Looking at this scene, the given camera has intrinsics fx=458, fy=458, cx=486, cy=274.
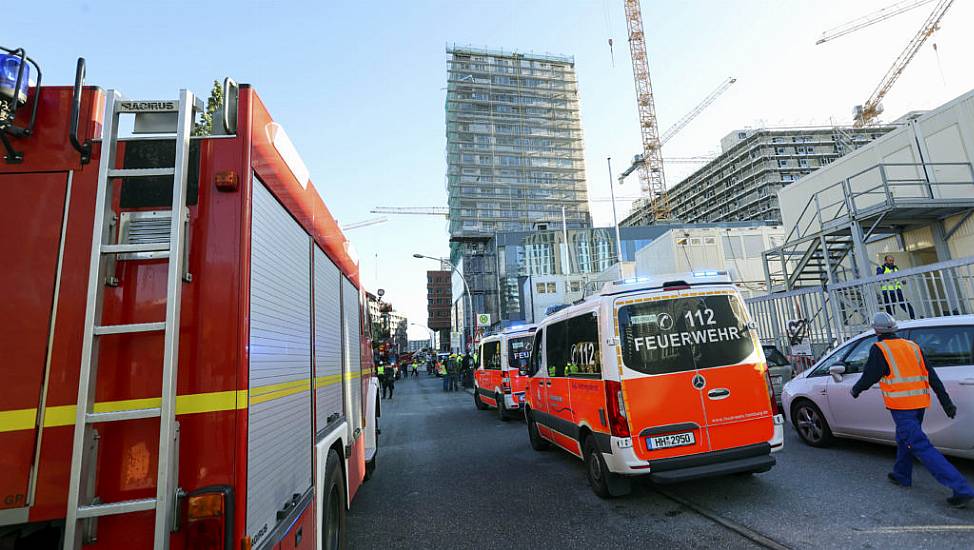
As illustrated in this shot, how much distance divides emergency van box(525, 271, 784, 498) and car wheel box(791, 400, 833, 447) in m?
2.17

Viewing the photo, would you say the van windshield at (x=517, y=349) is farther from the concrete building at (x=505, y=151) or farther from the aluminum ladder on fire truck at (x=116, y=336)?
the concrete building at (x=505, y=151)

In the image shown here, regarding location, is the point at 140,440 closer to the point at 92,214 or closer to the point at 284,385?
the point at 284,385

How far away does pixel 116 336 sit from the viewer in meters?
A: 1.96

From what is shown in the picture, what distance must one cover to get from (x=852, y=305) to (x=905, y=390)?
20.9 feet

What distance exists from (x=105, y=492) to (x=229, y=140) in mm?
1619

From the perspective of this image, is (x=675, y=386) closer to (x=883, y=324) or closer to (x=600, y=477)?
(x=600, y=477)

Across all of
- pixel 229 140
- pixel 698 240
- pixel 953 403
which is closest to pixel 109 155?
pixel 229 140

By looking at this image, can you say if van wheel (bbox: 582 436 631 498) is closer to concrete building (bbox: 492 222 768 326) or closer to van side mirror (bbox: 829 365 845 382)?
van side mirror (bbox: 829 365 845 382)

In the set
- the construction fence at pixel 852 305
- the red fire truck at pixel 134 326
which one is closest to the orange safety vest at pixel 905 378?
the construction fence at pixel 852 305

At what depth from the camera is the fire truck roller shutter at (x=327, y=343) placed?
347 cm

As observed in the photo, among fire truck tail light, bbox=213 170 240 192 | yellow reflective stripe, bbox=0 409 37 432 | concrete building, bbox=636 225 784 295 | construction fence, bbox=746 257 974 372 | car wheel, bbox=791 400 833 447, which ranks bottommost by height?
car wheel, bbox=791 400 833 447

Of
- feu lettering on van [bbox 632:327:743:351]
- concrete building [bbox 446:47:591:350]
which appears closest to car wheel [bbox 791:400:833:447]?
feu lettering on van [bbox 632:327:743:351]

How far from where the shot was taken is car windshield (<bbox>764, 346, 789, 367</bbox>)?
969 cm

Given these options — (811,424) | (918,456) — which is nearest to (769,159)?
(811,424)
